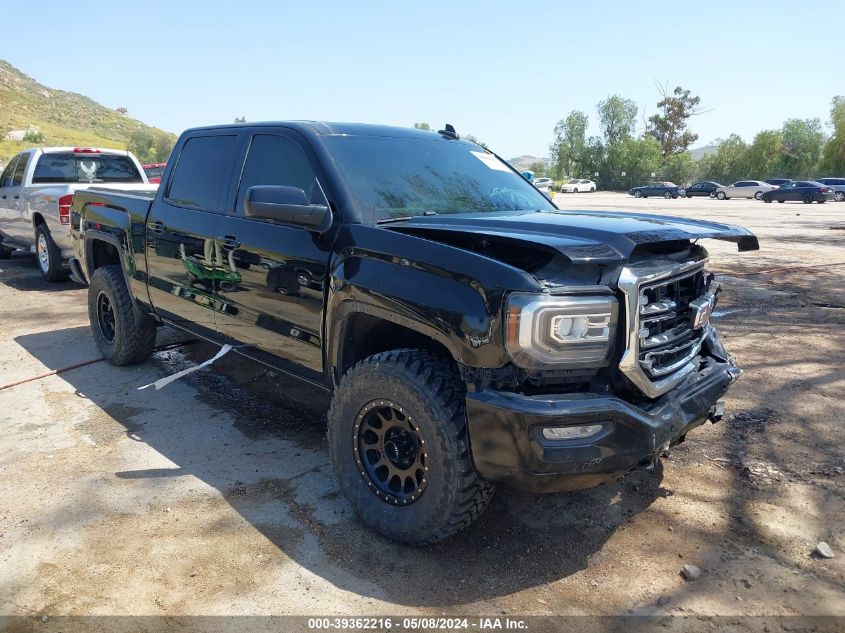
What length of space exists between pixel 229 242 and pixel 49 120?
285 feet

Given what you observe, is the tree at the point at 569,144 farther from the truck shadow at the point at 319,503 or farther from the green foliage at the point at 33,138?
the truck shadow at the point at 319,503

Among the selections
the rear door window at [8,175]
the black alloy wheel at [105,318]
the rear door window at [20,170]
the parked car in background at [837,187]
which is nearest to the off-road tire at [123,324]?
the black alloy wheel at [105,318]

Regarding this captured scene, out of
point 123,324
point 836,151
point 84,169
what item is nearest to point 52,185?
point 84,169

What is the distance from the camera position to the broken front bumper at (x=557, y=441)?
7.99 feet

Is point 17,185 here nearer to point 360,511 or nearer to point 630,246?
point 360,511

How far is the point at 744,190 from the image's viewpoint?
159 feet

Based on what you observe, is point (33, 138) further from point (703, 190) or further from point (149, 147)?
point (703, 190)

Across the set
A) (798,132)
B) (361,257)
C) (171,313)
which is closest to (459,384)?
(361,257)

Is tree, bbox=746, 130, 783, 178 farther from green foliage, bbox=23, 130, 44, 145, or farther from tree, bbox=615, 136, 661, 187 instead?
green foliage, bbox=23, 130, 44, 145

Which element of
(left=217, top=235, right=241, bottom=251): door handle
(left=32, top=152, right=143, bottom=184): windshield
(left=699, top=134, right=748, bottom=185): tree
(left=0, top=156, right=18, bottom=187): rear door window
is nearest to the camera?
(left=217, top=235, right=241, bottom=251): door handle

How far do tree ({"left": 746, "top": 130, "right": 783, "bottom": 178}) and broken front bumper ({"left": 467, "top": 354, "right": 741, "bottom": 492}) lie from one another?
73.4 m

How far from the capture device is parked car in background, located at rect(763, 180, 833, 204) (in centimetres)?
4075

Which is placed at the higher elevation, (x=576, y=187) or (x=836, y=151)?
(x=836, y=151)

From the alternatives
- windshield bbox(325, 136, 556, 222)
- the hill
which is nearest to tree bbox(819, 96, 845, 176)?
the hill
